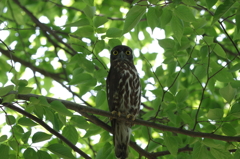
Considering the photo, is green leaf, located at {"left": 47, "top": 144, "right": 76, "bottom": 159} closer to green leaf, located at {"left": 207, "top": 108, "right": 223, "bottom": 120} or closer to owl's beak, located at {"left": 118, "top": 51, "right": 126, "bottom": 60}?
green leaf, located at {"left": 207, "top": 108, "right": 223, "bottom": 120}

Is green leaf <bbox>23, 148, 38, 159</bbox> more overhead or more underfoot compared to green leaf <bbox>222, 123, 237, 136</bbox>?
more underfoot

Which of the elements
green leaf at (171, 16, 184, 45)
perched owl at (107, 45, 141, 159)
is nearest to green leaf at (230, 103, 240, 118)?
green leaf at (171, 16, 184, 45)

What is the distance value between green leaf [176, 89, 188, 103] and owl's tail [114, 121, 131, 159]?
1.09m

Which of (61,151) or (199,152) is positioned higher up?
(199,152)

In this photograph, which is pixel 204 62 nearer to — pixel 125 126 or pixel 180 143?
pixel 180 143

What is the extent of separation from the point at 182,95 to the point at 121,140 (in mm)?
1316

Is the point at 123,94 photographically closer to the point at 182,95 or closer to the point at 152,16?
the point at 182,95

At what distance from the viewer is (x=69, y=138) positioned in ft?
11.8

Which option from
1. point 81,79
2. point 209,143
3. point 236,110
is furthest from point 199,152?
point 81,79

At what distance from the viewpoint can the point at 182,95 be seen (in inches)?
143

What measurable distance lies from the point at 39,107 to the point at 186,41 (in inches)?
72.7

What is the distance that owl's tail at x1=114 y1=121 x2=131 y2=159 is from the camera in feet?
14.1

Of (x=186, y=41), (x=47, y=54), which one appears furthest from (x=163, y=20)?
(x=47, y=54)

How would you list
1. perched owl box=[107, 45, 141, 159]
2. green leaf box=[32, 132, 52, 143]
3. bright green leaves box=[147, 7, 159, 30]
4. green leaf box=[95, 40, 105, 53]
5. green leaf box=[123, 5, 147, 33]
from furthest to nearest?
1. perched owl box=[107, 45, 141, 159]
2. green leaf box=[95, 40, 105, 53]
3. green leaf box=[32, 132, 52, 143]
4. bright green leaves box=[147, 7, 159, 30]
5. green leaf box=[123, 5, 147, 33]
